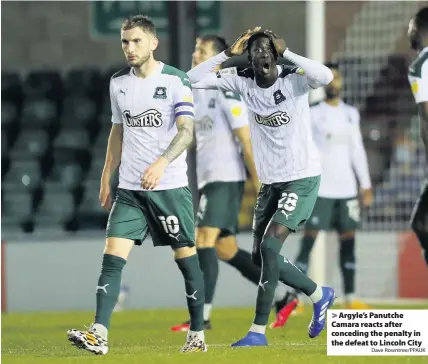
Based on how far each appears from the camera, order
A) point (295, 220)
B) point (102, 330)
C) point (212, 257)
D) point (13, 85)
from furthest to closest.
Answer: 1. point (13, 85)
2. point (212, 257)
3. point (295, 220)
4. point (102, 330)

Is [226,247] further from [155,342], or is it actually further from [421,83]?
[421,83]

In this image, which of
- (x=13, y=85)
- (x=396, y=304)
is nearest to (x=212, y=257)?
(x=396, y=304)

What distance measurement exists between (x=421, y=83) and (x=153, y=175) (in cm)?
201

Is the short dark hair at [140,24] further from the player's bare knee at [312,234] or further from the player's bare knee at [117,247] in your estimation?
the player's bare knee at [312,234]

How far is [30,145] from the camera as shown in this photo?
1533cm

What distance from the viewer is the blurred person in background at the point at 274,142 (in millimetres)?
7902

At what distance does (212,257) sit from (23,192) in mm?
5435

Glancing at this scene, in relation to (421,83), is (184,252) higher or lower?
lower

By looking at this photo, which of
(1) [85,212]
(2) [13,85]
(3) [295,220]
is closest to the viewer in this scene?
(3) [295,220]

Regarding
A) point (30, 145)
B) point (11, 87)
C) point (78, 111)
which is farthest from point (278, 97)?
point (11, 87)

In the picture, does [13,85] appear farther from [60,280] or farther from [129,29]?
[129,29]

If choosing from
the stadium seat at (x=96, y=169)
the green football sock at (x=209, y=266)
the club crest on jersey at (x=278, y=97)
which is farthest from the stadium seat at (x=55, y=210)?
the club crest on jersey at (x=278, y=97)

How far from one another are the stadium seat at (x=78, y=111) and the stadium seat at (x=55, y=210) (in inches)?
50.6

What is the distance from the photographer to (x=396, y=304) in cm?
1246
